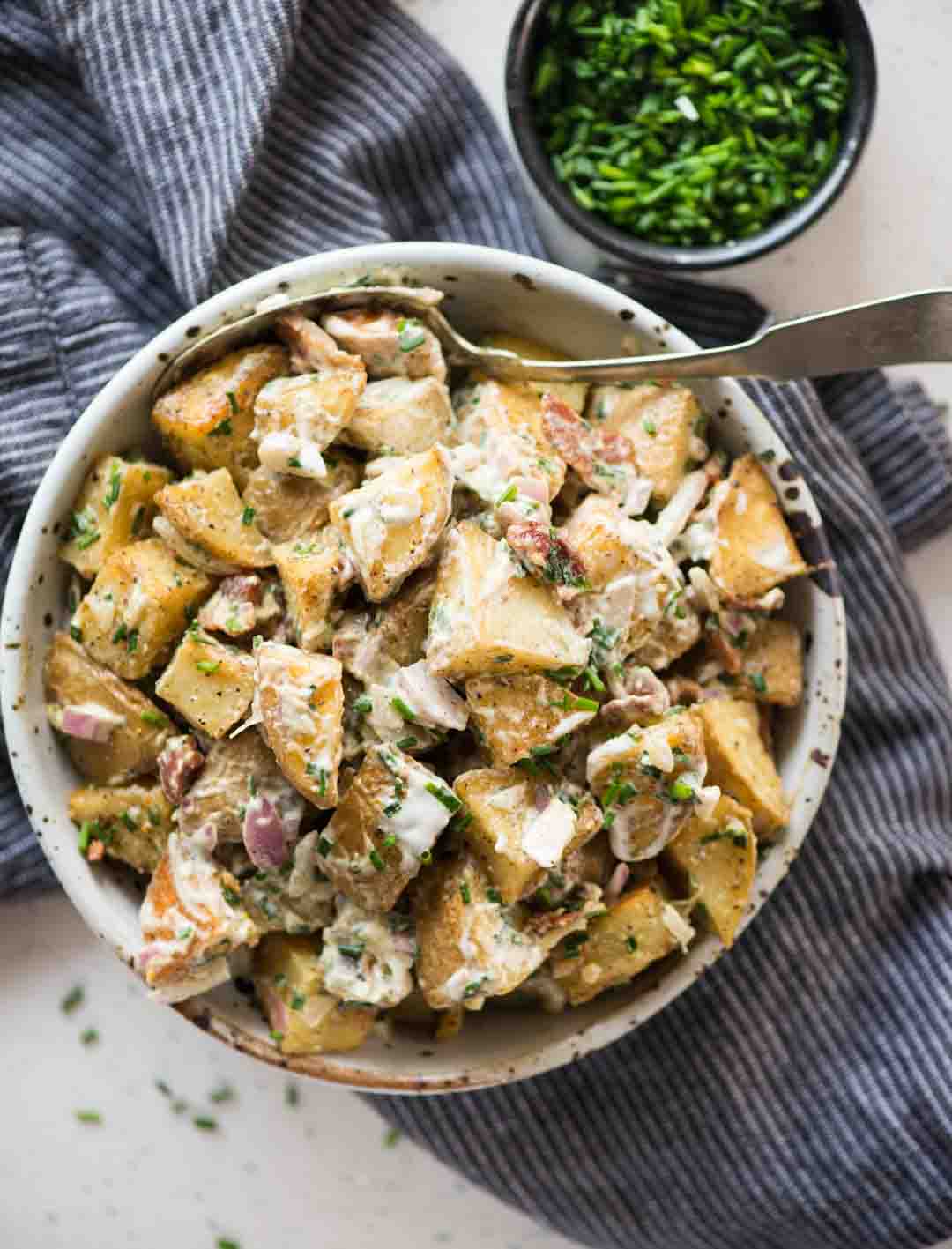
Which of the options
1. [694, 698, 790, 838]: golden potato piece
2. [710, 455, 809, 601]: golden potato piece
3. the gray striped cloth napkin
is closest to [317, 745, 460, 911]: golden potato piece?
[694, 698, 790, 838]: golden potato piece

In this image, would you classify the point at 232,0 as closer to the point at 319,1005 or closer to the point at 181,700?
the point at 181,700

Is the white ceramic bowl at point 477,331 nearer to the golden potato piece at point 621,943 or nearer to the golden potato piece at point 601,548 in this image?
the golden potato piece at point 621,943

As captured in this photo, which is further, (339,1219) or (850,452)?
(339,1219)

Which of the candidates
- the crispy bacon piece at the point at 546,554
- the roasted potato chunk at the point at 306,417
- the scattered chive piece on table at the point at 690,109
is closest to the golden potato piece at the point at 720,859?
the crispy bacon piece at the point at 546,554

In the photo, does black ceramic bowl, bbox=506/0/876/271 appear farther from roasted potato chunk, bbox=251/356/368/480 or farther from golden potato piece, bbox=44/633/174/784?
golden potato piece, bbox=44/633/174/784

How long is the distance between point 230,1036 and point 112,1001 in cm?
63

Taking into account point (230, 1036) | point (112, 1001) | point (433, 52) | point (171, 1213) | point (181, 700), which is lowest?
point (171, 1213)

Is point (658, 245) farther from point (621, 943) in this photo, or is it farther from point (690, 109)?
point (621, 943)

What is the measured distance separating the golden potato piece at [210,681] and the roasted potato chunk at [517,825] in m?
0.32

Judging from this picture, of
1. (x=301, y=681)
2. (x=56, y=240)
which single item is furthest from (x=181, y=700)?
(x=56, y=240)

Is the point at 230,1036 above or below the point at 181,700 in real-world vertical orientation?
below

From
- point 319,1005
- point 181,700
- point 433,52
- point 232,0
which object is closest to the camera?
point 181,700

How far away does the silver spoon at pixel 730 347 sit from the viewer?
1.92 meters

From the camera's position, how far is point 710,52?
245 centimetres
